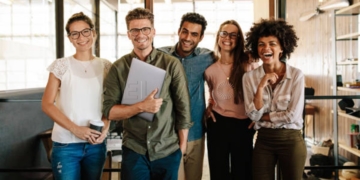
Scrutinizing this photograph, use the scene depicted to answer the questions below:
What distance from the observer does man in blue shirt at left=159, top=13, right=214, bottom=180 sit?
1.98 m

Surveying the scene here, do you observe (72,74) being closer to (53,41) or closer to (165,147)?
(165,147)

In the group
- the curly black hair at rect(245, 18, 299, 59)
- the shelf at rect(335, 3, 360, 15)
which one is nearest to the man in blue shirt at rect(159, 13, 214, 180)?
the curly black hair at rect(245, 18, 299, 59)

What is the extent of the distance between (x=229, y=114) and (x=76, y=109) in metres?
0.83

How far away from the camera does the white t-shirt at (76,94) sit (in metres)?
1.60

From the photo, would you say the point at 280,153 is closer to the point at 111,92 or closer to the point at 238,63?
the point at 238,63

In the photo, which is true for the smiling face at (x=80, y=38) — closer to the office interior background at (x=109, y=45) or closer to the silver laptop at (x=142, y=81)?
the silver laptop at (x=142, y=81)

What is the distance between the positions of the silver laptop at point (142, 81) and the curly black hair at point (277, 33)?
68 cm

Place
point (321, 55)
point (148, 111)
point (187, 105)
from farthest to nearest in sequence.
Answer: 1. point (321, 55)
2. point (187, 105)
3. point (148, 111)

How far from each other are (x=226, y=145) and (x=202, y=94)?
355mm

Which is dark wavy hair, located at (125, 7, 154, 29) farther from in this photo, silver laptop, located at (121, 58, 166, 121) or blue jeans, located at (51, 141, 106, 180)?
blue jeans, located at (51, 141, 106, 180)

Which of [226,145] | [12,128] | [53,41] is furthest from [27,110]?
[226,145]

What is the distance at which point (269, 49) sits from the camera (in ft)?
5.82

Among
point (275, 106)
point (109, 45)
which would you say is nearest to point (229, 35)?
point (275, 106)

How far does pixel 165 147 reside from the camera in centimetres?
153
